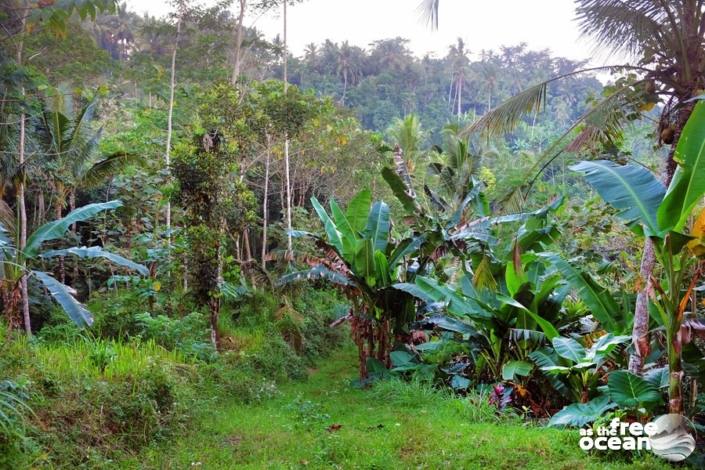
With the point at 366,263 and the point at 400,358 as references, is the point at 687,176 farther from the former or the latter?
the point at 400,358

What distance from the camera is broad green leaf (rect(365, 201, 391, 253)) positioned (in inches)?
297

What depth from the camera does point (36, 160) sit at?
8.30 metres

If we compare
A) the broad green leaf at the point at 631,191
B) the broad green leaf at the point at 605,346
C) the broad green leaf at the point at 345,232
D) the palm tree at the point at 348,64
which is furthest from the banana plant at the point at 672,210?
the palm tree at the point at 348,64

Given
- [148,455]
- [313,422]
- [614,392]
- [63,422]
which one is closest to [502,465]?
[614,392]

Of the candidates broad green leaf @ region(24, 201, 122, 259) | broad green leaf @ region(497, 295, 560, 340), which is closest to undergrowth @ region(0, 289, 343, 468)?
broad green leaf @ region(24, 201, 122, 259)

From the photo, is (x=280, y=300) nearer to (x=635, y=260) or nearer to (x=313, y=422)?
(x=313, y=422)

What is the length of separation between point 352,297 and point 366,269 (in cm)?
59

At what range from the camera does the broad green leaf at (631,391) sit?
4.14m

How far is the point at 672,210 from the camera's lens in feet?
13.0

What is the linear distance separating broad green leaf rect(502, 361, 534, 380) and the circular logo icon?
1681mm

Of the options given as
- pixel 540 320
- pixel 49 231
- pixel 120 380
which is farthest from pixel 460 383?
pixel 49 231

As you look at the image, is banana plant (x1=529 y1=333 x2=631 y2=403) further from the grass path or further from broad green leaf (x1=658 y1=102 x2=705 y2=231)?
broad green leaf (x1=658 y1=102 x2=705 y2=231)

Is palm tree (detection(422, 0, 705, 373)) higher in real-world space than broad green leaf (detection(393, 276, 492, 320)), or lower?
higher

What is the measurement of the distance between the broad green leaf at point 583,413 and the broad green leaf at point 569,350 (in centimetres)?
41
